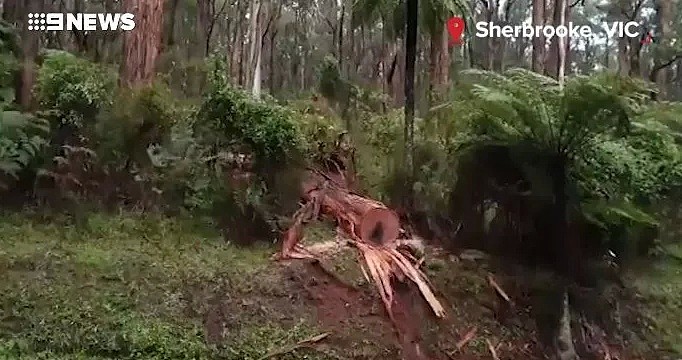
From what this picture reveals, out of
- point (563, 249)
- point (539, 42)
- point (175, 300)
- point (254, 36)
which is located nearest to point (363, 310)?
point (175, 300)

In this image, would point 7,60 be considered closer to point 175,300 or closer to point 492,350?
point 175,300

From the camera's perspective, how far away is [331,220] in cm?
719

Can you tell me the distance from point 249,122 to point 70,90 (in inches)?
64.0

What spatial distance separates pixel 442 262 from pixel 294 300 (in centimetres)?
151

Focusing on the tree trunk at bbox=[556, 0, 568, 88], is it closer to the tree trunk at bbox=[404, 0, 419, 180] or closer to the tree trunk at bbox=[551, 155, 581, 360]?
the tree trunk at bbox=[404, 0, 419, 180]

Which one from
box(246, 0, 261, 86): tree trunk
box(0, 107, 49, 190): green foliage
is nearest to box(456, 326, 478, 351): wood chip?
box(0, 107, 49, 190): green foliage

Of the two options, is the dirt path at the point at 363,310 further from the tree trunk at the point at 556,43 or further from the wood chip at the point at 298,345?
the tree trunk at the point at 556,43

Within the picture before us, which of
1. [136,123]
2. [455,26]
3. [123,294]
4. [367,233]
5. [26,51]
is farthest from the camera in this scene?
[455,26]

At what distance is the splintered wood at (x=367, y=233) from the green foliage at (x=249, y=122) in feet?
1.80

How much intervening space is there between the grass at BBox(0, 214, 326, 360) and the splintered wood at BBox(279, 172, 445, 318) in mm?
508

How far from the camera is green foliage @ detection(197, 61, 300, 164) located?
665 cm

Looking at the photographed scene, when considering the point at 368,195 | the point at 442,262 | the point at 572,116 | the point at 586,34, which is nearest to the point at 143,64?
the point at 368,195

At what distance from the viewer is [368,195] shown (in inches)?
299

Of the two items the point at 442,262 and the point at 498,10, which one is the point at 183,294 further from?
the point at 498,10
